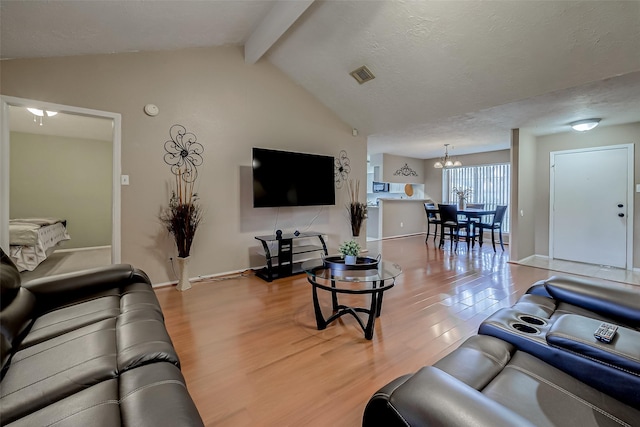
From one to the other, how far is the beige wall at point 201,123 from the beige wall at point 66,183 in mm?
3583

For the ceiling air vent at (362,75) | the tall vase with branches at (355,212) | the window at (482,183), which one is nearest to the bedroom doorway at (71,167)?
the ceiling air vent at (362,75)

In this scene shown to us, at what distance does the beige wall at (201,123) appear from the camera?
294 cm

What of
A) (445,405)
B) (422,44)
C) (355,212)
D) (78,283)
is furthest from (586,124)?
(78,283)

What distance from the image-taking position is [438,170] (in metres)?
8.07

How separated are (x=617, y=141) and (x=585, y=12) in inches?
132

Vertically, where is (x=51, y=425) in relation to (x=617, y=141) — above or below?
below

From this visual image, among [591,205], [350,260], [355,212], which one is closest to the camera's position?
[350,260]

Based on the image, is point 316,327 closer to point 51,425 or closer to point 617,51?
point 51,425

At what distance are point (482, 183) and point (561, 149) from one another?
94.8 inches

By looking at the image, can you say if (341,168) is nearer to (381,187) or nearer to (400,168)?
(381,187)

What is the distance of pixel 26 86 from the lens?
2660 mm

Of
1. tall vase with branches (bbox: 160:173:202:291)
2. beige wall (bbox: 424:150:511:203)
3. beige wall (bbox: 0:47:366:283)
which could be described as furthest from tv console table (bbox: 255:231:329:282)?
beige wall (bbox: 424:150:511:203)

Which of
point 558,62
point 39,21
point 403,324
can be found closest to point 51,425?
point 403,324

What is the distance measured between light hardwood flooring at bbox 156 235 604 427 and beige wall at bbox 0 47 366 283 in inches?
23.9
